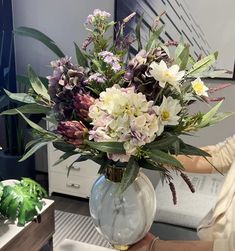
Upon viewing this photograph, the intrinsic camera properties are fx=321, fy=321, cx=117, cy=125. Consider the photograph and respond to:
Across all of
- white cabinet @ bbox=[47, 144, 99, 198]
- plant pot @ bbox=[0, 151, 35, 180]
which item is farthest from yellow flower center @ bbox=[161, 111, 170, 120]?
plant pot @ bbox=[0, 151, 35, 180]

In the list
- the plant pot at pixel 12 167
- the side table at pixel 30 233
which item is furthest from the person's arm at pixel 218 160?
the plant pot at pixel 12 167

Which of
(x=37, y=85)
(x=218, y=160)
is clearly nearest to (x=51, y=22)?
(x=218, y=160)

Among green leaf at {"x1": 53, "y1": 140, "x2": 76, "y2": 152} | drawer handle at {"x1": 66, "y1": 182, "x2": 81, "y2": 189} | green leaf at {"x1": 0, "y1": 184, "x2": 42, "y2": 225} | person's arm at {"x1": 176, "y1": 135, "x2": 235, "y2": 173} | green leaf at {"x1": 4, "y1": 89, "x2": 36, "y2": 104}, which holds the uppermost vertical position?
green leaf at {"x1": 4, "y1": 89, "x2": 36, "y2": 104}

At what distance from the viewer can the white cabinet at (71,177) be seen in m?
2.41

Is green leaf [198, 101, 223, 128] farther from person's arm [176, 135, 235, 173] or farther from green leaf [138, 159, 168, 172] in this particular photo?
person's arm [176, 135, 235, 173]

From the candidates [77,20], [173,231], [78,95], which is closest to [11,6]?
[77,20]

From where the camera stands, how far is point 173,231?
1.63 m

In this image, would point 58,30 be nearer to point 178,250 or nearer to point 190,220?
point 190,220

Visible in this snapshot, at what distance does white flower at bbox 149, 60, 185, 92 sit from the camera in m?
0.62

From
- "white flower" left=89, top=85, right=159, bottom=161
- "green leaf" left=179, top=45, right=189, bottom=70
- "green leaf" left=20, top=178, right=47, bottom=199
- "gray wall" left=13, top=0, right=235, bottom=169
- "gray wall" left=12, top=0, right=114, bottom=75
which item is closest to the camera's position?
"white flower" left=89, top=85, right=159, bottom=161

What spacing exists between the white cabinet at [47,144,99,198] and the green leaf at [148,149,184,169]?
1750 mm

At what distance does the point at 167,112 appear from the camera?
24.6 inches

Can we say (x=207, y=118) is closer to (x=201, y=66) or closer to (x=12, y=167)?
(x=201, y=66)

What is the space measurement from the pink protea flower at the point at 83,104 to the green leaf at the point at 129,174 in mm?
129
